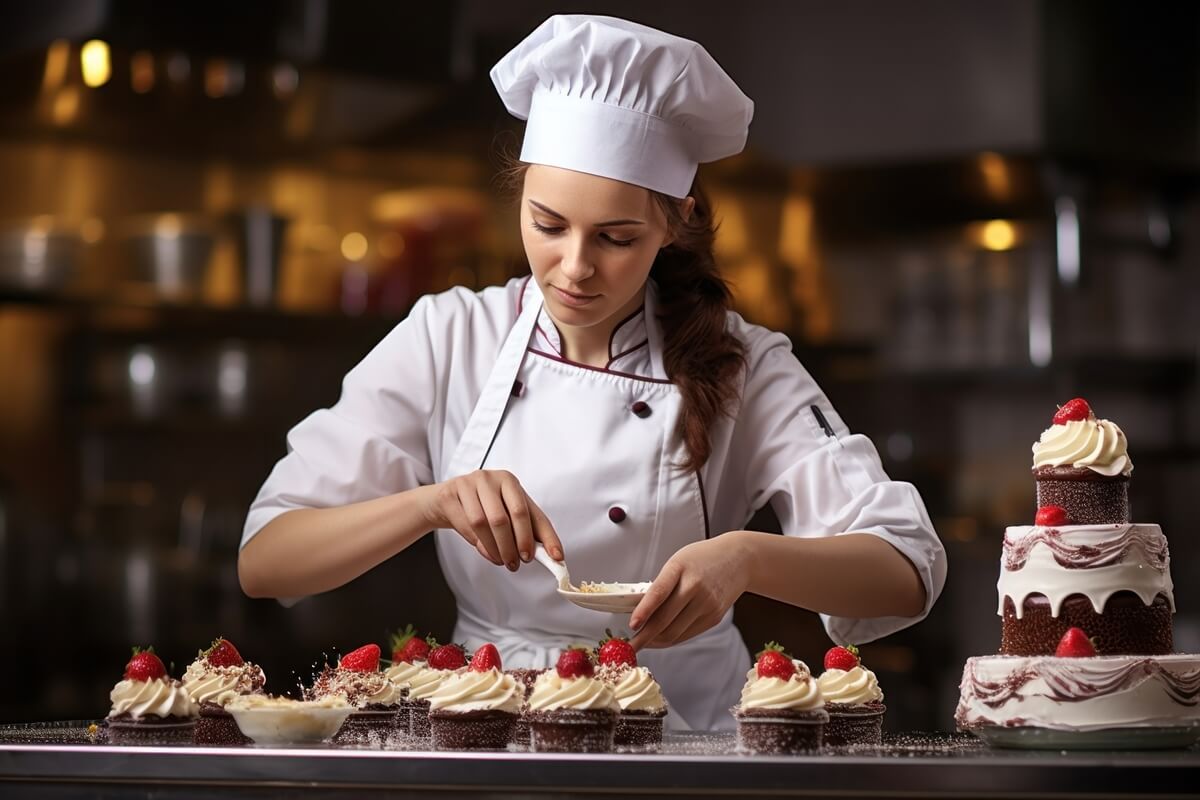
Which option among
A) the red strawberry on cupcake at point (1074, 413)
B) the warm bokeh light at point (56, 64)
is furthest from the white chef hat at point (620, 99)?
the warm bokeh light at point (56, 64)

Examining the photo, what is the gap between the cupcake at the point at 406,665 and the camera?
189 centimetres

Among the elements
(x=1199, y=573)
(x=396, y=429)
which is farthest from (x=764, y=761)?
(x=1199, y=573)

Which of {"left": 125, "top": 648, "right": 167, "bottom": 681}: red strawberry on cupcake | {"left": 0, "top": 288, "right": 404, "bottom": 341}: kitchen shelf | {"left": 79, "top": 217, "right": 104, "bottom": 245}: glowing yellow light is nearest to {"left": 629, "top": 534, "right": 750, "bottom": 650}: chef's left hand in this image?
{"left": 125, "top": 648, "right": 167, "bottom": 681}: red strawberry on cupcake

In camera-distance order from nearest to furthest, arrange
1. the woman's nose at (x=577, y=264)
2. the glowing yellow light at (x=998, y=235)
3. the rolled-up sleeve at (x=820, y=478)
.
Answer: the woman's nose at (x=577, y=264) → the rolled-up sleeve at (x=820, y=478) → the glowing yellow light at (x=998, y=235)

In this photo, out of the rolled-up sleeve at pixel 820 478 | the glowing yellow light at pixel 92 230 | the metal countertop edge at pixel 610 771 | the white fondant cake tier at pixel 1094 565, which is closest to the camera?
the metal countertop edge at pixel 610 771

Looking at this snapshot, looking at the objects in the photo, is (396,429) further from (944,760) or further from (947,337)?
(947,337)

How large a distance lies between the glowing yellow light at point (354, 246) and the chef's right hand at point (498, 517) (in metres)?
2.43

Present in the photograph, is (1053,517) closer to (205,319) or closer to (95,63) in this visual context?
(205,319)

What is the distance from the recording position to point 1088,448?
5.64 ft

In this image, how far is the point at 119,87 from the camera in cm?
378

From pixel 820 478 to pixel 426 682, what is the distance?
2.12ft

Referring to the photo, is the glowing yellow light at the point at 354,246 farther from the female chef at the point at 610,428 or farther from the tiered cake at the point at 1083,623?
the tiered cake at the point at 1083,623

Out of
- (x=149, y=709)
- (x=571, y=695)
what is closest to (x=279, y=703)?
(x=149, y=709)

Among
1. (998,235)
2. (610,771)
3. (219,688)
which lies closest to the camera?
(610,771)
